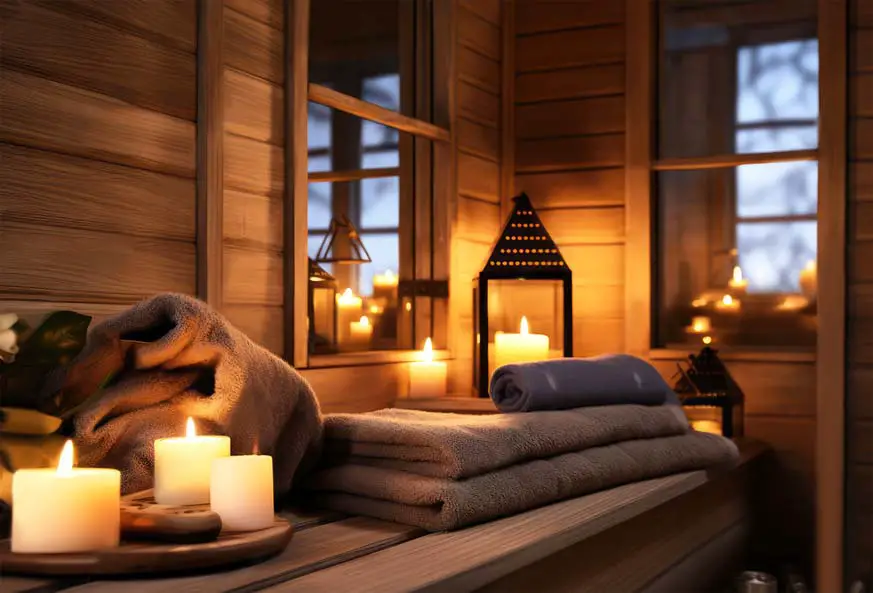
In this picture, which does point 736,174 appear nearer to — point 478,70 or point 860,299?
point 860,299

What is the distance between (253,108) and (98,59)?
0.93 feet

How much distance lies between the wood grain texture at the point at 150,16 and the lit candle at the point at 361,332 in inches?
22.3

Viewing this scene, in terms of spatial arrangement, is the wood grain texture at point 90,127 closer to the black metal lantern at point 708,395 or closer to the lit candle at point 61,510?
the lit candle at point 61,510

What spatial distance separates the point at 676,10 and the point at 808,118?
1.12 feet

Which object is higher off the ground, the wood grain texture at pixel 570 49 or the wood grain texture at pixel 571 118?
the wood grain texture at pixel 570 49

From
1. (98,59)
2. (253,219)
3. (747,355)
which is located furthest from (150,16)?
(747,355)

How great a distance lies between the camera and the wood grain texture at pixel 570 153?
6.64 ft

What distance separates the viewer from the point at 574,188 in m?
2.05

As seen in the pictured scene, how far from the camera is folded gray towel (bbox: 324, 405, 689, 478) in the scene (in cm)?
96

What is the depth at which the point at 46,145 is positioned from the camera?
3.65ft

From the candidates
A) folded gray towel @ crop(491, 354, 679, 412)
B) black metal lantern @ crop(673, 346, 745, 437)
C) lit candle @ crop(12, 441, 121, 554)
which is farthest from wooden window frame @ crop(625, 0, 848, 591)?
lit candle @ crop(12, 441, 121, 554)

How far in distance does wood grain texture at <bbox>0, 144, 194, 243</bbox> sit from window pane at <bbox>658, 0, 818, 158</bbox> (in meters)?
1.09

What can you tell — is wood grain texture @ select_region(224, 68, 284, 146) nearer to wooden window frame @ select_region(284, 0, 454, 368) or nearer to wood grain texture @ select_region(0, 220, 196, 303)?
wooden window frame @ select_region(284, 0, 454, 368)

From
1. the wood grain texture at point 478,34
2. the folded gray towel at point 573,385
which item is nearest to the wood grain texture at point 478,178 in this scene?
the wood grain texture at point 478,34
